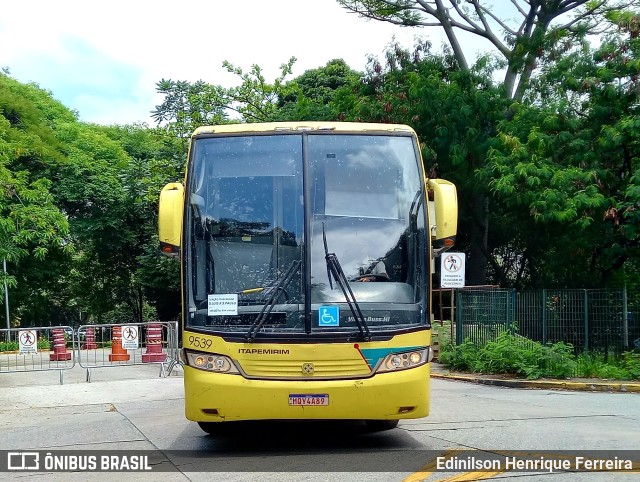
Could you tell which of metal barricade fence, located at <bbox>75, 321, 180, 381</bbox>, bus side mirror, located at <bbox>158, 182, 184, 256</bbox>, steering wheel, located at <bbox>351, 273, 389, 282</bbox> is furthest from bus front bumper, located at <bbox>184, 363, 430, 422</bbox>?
metal barricade fence, located at <bbox>75, 321, 180, 381</bbox>

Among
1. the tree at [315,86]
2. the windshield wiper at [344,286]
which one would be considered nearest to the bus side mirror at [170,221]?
the windshield wiper at [344,286]

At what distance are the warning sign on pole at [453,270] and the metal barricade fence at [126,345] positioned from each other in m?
6.51

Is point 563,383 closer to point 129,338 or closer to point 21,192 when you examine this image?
point 129,338

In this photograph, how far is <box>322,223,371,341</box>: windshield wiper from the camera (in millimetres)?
8445

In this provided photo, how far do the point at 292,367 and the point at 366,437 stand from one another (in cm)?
210

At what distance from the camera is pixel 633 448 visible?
8750mm

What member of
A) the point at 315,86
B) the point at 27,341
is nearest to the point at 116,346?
the point at 27,341

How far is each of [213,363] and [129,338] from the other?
11439 millimetres

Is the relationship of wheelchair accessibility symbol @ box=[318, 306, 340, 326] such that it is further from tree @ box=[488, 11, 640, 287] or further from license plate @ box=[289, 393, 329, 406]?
tree @ box=[488, 11, 640, 287]

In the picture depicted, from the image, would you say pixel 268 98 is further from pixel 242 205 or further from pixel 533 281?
pixel 242 205

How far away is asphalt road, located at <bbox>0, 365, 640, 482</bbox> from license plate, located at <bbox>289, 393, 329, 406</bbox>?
57 centimetres

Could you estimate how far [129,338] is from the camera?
63.6ft

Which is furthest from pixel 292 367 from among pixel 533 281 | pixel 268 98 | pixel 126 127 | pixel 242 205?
pixel 126 127

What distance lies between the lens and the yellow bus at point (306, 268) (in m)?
8.37
